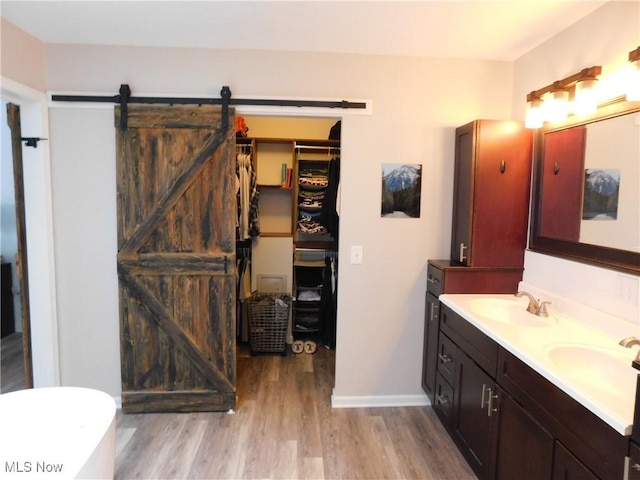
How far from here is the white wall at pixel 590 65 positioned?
1679 mm

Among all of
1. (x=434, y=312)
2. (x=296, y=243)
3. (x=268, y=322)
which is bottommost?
(x=268, y=322)

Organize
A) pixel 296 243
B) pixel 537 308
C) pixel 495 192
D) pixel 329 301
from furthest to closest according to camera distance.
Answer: pixel 296 243 → pixel 329 301 → pixel 495 192 → pixel 537 308

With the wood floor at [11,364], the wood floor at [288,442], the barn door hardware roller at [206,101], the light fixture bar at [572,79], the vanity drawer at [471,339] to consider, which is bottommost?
the wood floor at [288,442]

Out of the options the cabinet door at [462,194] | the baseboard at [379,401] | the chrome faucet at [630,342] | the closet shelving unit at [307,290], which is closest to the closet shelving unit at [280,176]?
the closet shelving unit at [307,290]

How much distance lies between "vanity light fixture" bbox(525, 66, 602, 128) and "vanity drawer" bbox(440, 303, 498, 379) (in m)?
1.23

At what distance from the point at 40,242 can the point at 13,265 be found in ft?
6.24

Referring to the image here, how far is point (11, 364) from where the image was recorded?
3127 mm

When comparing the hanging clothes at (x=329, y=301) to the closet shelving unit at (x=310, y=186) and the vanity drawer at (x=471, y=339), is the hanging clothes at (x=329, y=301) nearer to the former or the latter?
the closet shelving unit at (x=310, y=186)

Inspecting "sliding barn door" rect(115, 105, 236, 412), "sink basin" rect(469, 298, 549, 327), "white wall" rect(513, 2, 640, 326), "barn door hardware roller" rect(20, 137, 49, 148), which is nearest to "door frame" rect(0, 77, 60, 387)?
"barn door hardware roller" rect(20, 137, 49, 148)

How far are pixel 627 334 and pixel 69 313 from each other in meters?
3.31

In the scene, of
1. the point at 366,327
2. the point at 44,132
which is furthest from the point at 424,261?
the point at 44,132

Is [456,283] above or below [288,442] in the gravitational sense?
above

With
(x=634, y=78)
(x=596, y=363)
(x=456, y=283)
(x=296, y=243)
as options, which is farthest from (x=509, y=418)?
(x=296, y=243)

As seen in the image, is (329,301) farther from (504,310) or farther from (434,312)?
(504,310)
